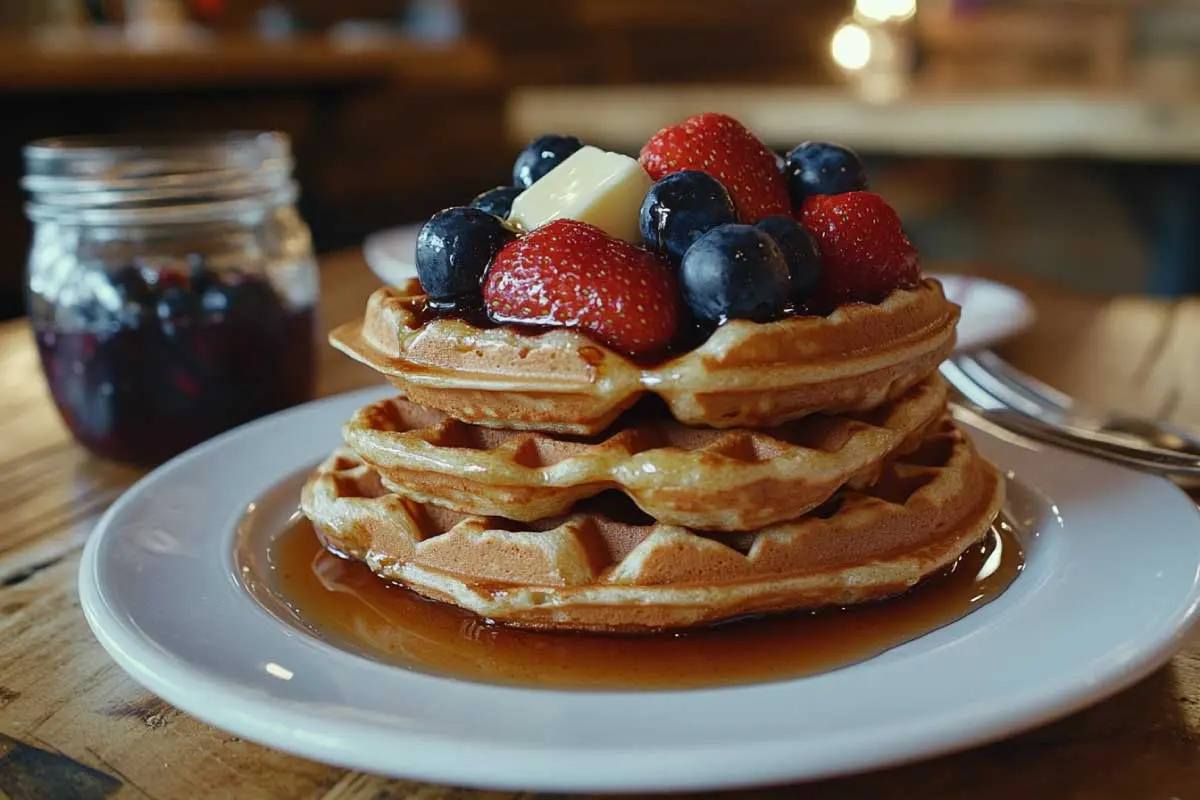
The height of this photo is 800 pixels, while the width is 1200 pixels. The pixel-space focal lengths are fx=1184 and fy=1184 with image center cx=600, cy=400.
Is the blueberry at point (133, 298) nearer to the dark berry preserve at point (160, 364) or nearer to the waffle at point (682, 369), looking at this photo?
the dark berry preserve at point (160, 364)

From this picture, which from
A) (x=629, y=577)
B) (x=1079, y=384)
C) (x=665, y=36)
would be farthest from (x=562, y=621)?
(x=665, y=36)

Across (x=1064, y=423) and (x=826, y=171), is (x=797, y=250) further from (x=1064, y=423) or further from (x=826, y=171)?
(x=1064, y=423)

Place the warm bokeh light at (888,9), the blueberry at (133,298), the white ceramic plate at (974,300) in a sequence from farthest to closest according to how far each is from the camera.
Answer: the warm bokeh light at (888,9) → the white ceramic plate at (974,300) → the blueberry at (133,298)

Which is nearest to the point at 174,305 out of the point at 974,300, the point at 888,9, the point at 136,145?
the point at 136,145

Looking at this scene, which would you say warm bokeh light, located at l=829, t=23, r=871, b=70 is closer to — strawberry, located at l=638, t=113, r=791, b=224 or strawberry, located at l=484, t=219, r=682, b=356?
strawberry, located at l=638, t=113, r=791, b=224

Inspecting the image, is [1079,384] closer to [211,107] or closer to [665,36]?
[211,107]

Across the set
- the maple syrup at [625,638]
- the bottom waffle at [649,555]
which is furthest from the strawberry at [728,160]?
the maple syrup at [625,638]

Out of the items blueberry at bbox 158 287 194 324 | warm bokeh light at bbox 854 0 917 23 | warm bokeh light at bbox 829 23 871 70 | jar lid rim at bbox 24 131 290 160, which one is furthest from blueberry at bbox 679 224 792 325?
warm bokeh light at bbox 829 23 871 70
